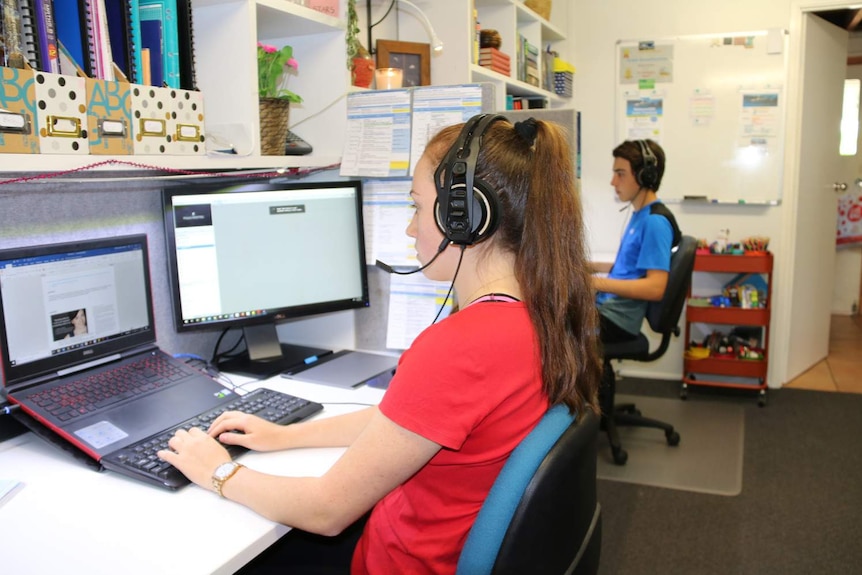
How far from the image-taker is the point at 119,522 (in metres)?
0.97

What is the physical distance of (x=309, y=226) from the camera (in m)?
1.67

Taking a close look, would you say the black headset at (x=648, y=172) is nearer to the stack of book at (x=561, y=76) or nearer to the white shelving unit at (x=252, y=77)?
the stack of book at (x=561, y=76)

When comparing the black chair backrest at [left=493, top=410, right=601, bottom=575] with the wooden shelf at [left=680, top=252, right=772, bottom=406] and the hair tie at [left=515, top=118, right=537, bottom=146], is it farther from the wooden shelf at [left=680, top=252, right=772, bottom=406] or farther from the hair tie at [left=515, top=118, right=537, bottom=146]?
the wooden shelf at [left=680, top=252, right=772, bottom=406]

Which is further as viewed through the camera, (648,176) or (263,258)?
(648,176)

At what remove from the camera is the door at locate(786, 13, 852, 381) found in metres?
3.53

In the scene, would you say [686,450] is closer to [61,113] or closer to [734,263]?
[734,263]

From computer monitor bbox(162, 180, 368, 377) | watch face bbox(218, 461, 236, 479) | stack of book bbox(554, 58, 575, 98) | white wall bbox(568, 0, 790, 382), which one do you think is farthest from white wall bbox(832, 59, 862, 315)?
watch face bbox(218, 461, 236, 479)

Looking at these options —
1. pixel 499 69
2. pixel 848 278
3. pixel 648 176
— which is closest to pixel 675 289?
pixel 648 176

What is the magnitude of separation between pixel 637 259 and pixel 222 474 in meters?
2.02

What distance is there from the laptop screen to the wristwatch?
17.5 inches

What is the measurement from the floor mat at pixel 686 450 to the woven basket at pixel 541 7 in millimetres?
1885

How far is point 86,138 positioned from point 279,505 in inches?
25.7

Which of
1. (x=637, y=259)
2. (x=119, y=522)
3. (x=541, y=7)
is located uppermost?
(x=541, y=7)

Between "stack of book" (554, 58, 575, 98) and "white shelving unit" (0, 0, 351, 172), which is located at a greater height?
"stack of book" (554, 58, 575, 98)
